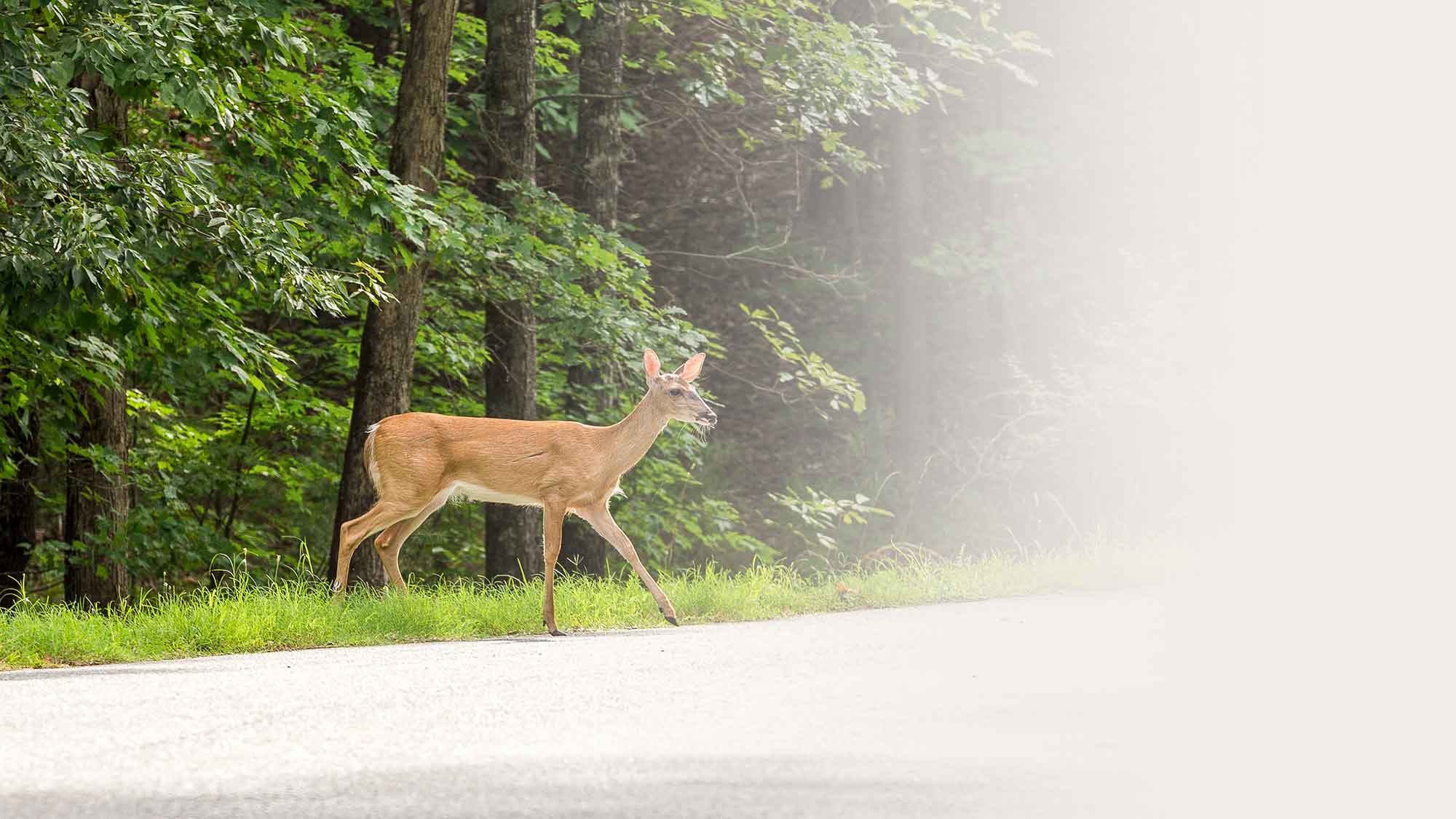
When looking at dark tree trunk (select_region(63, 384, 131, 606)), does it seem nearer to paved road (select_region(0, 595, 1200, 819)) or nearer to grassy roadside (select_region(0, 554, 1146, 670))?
grassy roadside (select_region(0, 554, 1146, 670))

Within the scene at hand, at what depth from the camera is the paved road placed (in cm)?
455

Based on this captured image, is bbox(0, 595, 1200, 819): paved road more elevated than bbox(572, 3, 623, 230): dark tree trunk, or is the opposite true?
bbox(572, 3, 623, 230): dark tree trunk

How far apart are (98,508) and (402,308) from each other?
10.6ft

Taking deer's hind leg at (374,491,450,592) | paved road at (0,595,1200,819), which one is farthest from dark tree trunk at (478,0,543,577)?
paved road at (0,595,1200,819)

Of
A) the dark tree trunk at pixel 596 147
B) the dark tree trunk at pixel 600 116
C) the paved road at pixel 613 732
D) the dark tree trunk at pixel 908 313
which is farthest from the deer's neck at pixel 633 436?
the dark tree trunk at pixel 908 313

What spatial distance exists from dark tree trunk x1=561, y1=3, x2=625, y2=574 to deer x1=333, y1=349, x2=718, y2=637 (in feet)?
20.2

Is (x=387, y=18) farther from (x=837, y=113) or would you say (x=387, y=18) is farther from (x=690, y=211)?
(x=690, y=211)

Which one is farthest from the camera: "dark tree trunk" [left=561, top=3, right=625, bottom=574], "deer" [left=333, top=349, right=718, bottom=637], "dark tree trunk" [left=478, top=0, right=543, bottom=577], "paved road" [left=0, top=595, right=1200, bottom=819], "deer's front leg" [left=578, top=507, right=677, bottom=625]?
"dark tree trunk" [left=561, top=3, right=625, bottom=574]

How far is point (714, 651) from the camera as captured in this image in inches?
340

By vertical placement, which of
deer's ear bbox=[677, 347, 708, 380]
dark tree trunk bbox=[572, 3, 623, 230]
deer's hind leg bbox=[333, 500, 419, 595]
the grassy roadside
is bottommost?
the grassy roadside

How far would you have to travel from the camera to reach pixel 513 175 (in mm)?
16062

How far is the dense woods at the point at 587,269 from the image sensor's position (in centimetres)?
1034

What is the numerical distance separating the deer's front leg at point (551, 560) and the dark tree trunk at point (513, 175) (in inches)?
179

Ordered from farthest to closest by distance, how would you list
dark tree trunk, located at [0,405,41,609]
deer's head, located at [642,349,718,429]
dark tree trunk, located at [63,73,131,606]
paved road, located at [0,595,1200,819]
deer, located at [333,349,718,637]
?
dark tree trunk, located at [0,405,41,609]
dark tree trunk, located at [63,73,131,606]
deer's head, located at [642,349,718,429]
deer, located at [333,349,718,637]
paved road, located at [0,595,1200,819]
